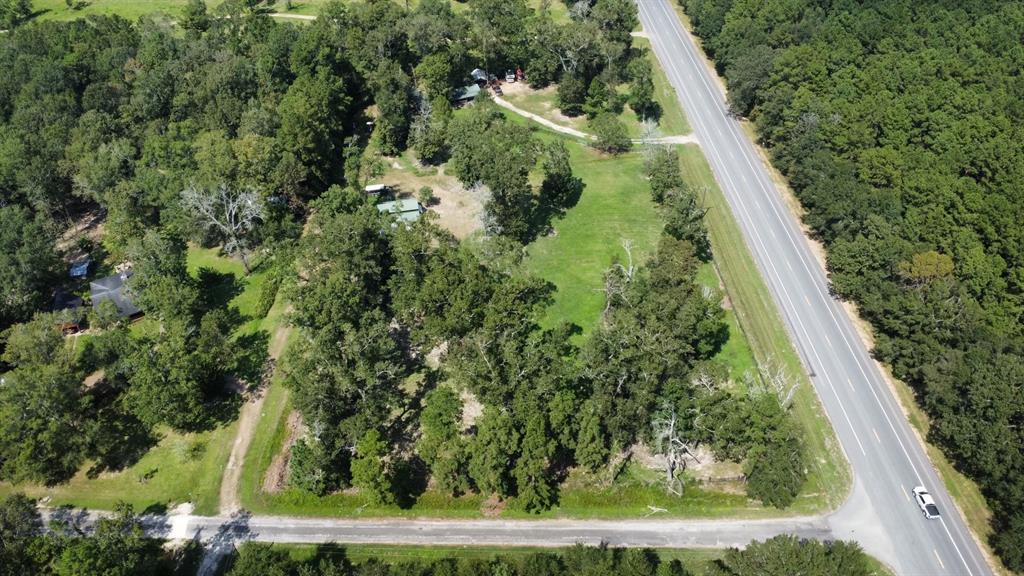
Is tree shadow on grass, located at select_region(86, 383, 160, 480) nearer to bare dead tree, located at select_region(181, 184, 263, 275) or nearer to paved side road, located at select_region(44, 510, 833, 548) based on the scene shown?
paved side road, located at select_region(44, 510, 833, 548)

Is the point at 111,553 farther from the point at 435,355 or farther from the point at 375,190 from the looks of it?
the point at 375,190

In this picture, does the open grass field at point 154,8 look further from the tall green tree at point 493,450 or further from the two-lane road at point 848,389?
the tall green tree at point 493,450

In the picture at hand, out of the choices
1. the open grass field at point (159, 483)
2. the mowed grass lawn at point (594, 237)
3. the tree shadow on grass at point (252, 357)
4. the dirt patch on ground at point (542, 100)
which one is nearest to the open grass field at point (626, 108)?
the dirt patch on ground at point (542, 100)

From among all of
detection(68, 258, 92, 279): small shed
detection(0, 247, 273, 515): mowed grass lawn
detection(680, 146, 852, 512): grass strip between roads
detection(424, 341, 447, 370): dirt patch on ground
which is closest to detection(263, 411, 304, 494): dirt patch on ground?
detection(0, 247, 273, 515): mowed grass lawn

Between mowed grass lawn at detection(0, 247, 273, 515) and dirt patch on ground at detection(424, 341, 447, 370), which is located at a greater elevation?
dirt patch on ground at detection(424, 341, 447, 370)

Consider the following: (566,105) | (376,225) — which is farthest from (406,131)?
(376,225)

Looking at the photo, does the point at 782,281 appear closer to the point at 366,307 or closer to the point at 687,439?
the point at 687,439

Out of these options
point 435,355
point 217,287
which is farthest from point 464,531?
point 217,287
